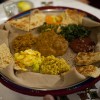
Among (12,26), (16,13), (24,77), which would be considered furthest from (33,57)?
(16,13)

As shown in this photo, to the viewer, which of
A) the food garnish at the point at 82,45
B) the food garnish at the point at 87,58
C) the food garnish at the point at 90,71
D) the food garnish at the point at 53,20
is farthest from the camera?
the food garnish at the point at 53,20

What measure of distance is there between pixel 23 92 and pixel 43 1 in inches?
35.2

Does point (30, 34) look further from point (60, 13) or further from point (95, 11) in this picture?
point (95, 11)

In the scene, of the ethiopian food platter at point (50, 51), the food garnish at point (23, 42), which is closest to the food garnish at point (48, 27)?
the ethiopian food platter at point (50, 51)

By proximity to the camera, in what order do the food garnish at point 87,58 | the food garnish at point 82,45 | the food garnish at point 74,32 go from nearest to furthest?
the food garnish at point 87,58 < the food garnish at point 82,45 < the food garnish at point 74,32

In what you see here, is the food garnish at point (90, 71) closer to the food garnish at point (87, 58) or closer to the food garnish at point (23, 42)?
the food garnish at point (87, 58)

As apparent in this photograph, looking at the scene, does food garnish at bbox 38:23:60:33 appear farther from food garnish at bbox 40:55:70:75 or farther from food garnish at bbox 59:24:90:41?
food garnish at bbox 40:55:70:75

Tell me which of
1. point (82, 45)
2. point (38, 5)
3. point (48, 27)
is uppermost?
point (38, 5)

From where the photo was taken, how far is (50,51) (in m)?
1.30

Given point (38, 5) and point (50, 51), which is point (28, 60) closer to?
point (50, 51)

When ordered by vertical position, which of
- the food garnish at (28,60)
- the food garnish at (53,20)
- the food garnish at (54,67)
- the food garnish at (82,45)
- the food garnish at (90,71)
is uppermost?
the food garnish at (53,20)

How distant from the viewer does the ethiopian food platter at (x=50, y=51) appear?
1.08m

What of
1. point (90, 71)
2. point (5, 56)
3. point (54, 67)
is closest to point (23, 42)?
point (5, 56)

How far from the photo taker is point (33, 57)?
1240 mm
